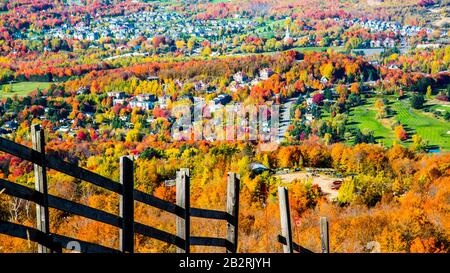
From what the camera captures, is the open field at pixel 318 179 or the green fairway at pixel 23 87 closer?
the open field at pixel 318 179

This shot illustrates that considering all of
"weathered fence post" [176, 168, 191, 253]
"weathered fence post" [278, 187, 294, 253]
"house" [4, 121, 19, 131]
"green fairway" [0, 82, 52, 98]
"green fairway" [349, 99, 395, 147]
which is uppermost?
"weathered fence post" [176, 168, 191, 253]

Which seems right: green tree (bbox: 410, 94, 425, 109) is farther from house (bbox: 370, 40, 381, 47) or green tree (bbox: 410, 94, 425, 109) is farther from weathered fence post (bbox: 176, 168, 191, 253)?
weathered fence post (bbox: 176, 168, 191, 253)

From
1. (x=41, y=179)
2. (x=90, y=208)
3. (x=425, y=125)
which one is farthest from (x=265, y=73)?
(x=41, y=179)

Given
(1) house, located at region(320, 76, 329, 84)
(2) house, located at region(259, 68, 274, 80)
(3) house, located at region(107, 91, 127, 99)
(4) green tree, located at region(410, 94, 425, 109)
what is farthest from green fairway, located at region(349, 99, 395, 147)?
(3) house, located at region(107, 91, 127, 99)

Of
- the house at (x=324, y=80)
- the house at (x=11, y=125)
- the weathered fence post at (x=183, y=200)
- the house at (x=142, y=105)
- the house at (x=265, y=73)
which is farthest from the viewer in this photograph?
the house at (x=265, y=73)

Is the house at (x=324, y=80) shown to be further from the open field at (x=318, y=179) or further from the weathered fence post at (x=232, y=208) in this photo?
the weathered fence post at (x=232, y=208)

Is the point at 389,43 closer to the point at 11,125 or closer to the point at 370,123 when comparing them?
the point at 370,123

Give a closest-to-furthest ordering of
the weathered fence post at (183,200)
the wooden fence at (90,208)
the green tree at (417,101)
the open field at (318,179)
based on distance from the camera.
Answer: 1. the wooden fence at (90,208)
2. the weathered fence post at (183,200)
3. the open field at (318,179)
4. the green tree at (417,101)

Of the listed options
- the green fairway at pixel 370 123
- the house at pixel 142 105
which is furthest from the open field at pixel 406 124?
the house at pixel 142 105
